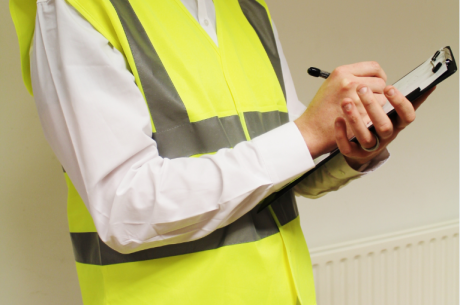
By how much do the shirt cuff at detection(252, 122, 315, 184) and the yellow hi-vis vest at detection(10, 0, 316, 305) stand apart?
10 cm

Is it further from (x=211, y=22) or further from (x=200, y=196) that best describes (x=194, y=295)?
(x=211, y=22)

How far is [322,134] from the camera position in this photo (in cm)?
52

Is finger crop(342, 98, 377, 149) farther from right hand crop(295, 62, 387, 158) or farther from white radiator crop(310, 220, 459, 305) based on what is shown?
white radiator crop(310, 220, 459, 305)

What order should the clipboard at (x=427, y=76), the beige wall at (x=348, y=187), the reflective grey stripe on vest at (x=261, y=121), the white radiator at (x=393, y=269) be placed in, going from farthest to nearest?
the white radiator at (x=393, y=269) → the beige wall at (x=348, y=187) → the reflective grey stripe on vest at (x=261, y=121) → the clipboard at (x=427, y=76)

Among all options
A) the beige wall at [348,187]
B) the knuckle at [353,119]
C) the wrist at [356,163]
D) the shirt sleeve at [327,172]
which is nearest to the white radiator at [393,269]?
the beige wall at [348,187]

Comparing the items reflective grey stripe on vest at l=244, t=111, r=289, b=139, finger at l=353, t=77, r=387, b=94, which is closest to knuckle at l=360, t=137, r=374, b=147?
finger at l=353, t=77, r=387, b=94

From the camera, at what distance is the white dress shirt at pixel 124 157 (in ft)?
1.54

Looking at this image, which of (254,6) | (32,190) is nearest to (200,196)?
(254,6)

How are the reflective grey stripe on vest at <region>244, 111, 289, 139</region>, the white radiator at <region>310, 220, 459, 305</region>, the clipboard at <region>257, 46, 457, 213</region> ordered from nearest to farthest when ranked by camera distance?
1. the clipboard at <region>257, 46, 457, 213</region>
2. the reflective grey stripe on vest at <region>244, 111, 289, 139</region>
3. the white radiator at <region>310, 220, 459, 305</region>

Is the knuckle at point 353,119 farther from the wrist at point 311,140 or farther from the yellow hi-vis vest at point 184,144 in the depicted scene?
the yellow hi-vis vest at point 184,144

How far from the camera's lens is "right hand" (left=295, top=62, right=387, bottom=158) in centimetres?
51

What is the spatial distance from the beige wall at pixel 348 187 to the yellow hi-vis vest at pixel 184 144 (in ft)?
1.35

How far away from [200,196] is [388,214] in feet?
4.22

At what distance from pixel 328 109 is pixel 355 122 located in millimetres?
59
